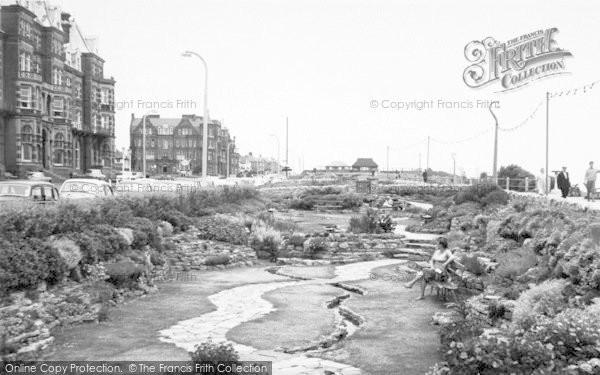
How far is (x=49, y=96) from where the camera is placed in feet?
191

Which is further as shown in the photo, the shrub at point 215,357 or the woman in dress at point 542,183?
the woman in dress at point 542,183

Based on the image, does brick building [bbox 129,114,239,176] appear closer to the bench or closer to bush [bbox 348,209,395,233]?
bush [bbox 348,209,395,233]

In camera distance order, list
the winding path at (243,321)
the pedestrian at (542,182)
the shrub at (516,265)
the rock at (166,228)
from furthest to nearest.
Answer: the pedestrian at (542,182)
the rock at (166,228)
the shrub at (516,265)
the winding path at (243,321)

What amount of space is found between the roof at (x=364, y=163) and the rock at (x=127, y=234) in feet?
334

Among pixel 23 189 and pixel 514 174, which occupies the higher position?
pixel 514 174

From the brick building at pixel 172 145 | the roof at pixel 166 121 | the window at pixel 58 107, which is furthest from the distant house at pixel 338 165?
the window at pixel 58 107

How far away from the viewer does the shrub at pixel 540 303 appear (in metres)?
9.31

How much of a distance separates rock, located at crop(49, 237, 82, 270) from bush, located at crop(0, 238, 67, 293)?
157 mm

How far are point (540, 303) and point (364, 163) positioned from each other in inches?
4280

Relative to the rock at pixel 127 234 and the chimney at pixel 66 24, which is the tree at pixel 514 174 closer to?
the rock at pixel 127 234

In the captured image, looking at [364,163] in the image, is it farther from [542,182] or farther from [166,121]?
[542,182]

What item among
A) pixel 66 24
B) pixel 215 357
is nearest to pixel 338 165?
pixel 66 24

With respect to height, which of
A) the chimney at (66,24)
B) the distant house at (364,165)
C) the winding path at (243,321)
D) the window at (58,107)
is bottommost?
the winding path at (243,321)

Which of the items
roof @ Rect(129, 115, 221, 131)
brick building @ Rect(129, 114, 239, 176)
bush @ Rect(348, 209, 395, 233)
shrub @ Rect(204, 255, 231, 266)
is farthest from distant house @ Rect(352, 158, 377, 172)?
shrub @ Rect(204, 255, 231, 266)
